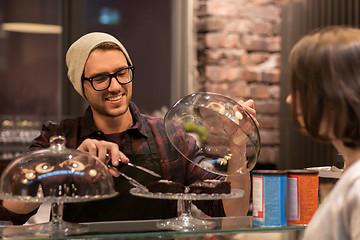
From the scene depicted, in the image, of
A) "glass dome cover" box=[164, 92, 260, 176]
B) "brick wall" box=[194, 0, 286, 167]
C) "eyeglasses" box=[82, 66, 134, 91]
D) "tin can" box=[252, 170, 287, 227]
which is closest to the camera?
"tin can" box=[252, 170, 287, 227]

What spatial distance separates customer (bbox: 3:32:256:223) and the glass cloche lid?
1.12 ft

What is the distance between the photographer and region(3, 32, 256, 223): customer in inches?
60.5

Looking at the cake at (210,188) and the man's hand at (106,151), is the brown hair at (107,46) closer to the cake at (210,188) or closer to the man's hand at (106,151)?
the man's hand at (106,151)

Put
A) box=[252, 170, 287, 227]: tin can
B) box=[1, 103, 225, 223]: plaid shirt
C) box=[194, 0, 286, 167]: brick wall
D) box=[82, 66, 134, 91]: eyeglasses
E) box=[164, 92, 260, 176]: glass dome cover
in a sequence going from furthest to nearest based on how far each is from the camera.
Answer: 1. box=[194, 0, 286, 167]: brick wall
2. box=[1, 103, 225, 223]: plaid shirt
3. box=[82, 66, 134, 91]: eyeglasses
4. box=[164, 92, 260, 176]: glass dome cover
5. box=[252, 170, 287, 227]: tin can

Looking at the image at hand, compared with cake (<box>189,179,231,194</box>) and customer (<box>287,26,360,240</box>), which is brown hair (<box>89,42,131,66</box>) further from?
customer (<box>287,26,360,240</box>)

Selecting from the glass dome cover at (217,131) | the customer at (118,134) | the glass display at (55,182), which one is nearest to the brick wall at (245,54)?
the customer at (118,134)

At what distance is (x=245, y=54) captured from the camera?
310cm

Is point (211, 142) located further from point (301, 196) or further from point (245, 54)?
point (245, 54)

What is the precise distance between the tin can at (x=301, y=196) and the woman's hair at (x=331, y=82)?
30cm

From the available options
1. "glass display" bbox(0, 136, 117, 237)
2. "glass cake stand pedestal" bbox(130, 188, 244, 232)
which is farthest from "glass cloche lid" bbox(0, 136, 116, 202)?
"glass cake stand pedestal" bbox(130, 188, 244, 232)

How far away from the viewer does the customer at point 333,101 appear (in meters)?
0.83

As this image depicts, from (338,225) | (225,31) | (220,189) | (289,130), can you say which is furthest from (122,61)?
(289,130)

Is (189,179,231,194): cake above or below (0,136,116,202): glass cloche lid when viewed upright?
below

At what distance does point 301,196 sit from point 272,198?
8 centimetres
